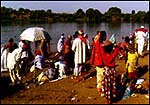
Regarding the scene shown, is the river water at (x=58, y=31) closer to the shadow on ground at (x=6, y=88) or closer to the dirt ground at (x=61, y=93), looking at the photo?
the shadow on ground at (x=6, y=88)

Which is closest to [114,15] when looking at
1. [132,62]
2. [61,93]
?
[132,62]

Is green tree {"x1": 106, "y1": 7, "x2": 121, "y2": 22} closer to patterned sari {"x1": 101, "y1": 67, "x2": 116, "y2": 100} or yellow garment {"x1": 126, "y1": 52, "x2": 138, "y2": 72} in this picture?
yellow garment {"x1": 126, "y1": 52, "x2": 138, "y2": 72}

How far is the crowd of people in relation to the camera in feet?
29.1

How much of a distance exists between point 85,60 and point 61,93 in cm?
179

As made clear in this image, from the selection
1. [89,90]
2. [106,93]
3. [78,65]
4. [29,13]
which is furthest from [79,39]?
[29,13]

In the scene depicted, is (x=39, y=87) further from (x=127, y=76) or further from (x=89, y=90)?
(x=127, y=76)

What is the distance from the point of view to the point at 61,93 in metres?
9.88

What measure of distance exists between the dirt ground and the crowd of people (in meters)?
0.26

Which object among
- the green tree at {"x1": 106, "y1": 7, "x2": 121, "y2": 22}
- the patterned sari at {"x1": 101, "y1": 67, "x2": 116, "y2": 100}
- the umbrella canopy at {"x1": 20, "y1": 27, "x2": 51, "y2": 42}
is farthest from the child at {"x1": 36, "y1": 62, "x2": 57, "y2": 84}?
the green tree at {"x1": 106, "y1": 7, "x2": 121, "y2": 22}

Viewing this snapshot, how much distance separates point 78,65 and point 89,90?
4.65 ft

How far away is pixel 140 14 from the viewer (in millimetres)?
80000

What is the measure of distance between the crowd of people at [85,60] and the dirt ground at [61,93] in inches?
10.4

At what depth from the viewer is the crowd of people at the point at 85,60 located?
349 inches

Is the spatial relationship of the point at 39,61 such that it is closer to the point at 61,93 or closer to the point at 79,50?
the point at 79,50
